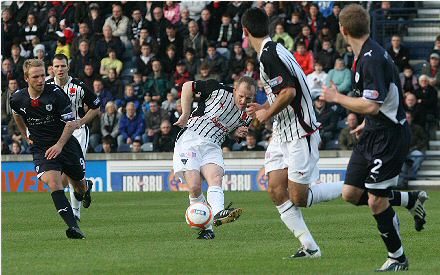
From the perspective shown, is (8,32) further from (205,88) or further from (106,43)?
(205,88)

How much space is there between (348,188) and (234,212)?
8.61 ft

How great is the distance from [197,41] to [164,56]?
0.97 metres

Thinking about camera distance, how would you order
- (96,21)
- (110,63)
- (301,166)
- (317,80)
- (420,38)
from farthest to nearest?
(96,21) → (110,63) → (420,38) → (317,80) → (301,166)

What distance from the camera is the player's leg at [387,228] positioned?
948 cm

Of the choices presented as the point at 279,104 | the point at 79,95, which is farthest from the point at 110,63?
the point at 279,104

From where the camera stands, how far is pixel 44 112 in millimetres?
13250

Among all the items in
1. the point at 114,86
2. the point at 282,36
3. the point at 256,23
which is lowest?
the point at 114,86

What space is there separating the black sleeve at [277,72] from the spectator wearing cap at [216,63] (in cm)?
1646

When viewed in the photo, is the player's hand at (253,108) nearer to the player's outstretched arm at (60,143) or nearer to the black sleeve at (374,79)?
the black sleeve at (374,79)

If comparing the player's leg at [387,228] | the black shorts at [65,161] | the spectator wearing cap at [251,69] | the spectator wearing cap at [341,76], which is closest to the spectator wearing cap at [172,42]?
the spectator wearing cap at [251,69]

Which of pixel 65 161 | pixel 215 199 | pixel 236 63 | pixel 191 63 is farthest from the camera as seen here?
pixel 191 63

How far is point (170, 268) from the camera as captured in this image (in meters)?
9.83

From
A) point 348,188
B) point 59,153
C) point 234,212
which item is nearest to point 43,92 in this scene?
point 59,153

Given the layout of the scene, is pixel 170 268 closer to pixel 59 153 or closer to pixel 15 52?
pixel 59 153
